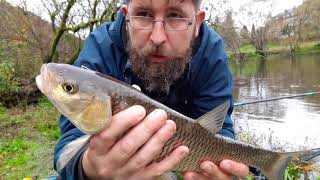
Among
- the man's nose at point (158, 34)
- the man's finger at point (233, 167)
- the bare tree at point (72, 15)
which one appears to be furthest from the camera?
the bare tree at point (72, 15)

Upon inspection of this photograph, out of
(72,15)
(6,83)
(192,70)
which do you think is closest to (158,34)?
(192,70)

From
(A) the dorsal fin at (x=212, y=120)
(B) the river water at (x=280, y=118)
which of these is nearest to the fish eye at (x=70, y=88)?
(A) the dorsal fin at (x=212, y=120)

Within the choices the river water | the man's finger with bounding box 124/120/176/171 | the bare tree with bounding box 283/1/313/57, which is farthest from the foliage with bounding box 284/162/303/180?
the bare tree with bounding box 283/1/313/57

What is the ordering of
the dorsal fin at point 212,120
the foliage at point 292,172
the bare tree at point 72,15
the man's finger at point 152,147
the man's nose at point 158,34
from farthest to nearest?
the bare tree at point 72,15 < the foliage at point 292,172 < the man's nose at point 158,34 < the dorsal fin at point 212,120 < the man's finger at point 152,147

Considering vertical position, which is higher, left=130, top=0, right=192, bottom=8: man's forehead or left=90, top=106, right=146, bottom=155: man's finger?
left=130, top=0, right=192, bottom=8: man's forehead

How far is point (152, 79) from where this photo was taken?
2543 mm

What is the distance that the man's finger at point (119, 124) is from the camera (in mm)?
1474

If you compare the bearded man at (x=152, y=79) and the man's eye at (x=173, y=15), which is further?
the man's eye at (x=173, y=15)

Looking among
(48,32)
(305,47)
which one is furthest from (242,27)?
(48,32)

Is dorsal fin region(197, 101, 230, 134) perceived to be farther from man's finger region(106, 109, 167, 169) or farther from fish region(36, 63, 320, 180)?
man's finger region(106, 109, 167, 169)

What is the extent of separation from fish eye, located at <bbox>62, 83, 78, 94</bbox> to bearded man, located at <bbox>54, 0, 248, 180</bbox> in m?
0.19

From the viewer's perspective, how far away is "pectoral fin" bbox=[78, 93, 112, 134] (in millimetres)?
1472

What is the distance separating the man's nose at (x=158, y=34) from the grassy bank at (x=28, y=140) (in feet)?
12.7

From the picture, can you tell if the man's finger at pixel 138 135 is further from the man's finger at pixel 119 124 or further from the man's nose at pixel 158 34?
the man's nose at pixel 158 34
